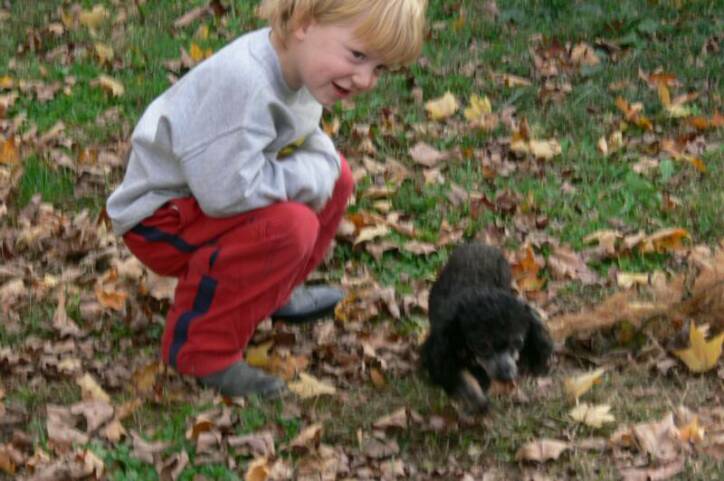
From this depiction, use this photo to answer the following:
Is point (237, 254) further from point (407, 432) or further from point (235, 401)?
point (407, 432)

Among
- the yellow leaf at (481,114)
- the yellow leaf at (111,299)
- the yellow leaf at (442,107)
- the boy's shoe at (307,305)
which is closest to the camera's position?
the boy's shoe at (307,305)

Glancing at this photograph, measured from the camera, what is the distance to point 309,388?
425 centimetres

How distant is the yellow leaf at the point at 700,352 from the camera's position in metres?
4.21

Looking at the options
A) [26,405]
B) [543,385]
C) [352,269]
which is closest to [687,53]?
[352,269]

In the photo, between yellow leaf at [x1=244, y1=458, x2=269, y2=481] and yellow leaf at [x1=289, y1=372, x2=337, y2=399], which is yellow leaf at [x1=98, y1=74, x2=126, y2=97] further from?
yellow leaf at [x1=244, y1=458, x2=269, y2=481]

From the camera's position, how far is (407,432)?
4.02 m

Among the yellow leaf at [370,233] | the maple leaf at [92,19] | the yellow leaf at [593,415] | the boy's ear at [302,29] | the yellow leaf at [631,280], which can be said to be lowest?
the maple leaf at [92,19]

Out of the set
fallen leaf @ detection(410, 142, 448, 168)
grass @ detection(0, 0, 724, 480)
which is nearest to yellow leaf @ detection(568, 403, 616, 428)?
grass @ detection(0, 0, 724, 480)

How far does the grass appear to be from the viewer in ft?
13.2

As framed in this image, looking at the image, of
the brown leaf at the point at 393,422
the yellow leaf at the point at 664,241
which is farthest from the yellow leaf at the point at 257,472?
the yellow leaf at the point at 664,241

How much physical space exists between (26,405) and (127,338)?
2.02ft

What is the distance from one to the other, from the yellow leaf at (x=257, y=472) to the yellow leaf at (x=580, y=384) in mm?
1107

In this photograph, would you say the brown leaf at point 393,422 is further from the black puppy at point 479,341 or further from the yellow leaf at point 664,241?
the yellow leaf at point 664,241

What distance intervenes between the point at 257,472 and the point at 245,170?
978 mm
